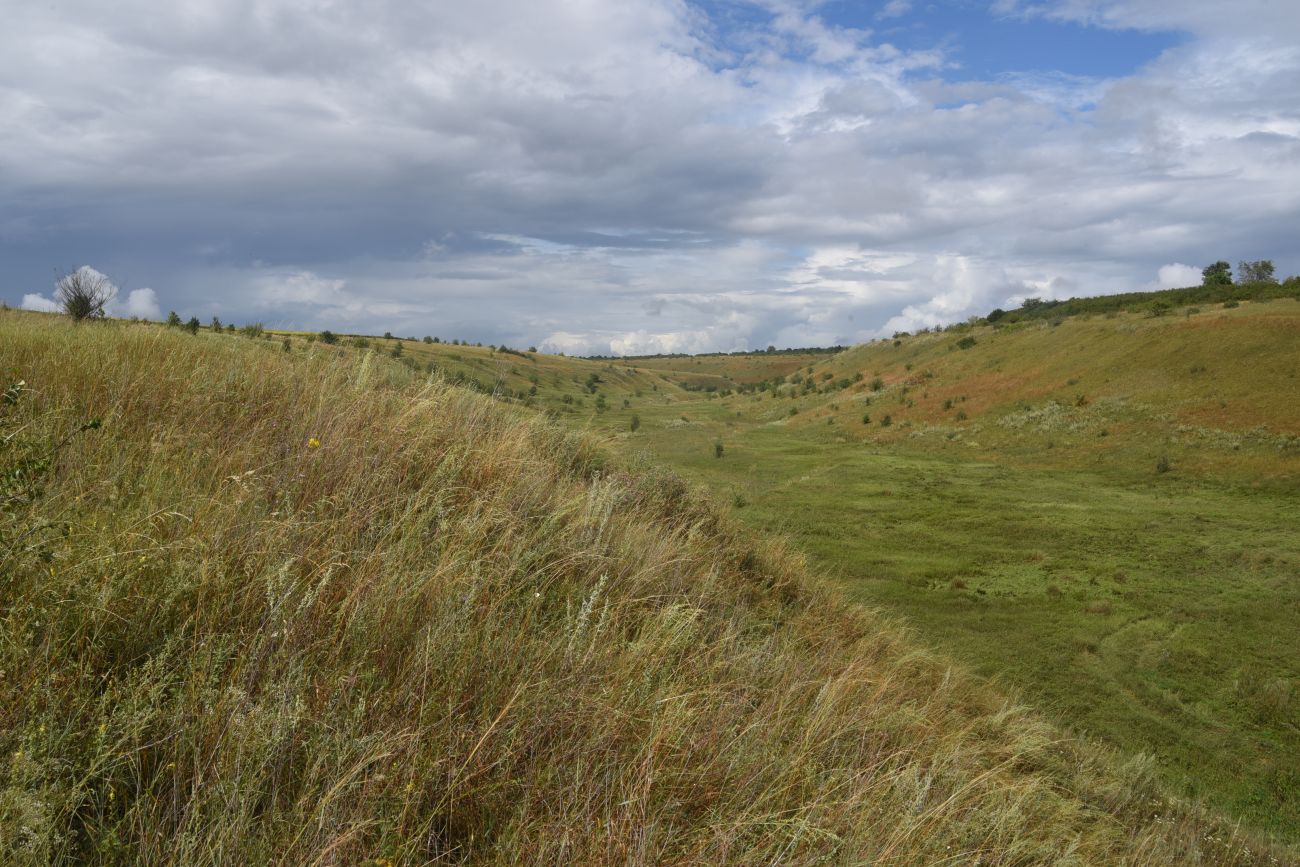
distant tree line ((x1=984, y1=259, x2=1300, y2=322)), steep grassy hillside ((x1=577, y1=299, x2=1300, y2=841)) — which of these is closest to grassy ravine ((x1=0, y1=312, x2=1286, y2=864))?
steep grassy hillside ((x1=577, y1=299, x2=1300, y2=841))

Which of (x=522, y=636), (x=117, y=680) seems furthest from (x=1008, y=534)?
(x=117, y=680)

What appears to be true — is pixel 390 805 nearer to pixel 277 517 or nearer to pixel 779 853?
pixel 779 853

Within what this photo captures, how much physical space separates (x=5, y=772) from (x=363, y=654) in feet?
3.24

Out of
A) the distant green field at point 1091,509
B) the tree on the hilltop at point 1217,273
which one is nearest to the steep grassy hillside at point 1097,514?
the distant green field at point 1091,509

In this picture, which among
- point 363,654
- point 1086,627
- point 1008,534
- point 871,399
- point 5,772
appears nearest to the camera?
point 5,772

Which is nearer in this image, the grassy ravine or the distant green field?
the grassy ravine

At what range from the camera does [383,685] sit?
244 centimetres

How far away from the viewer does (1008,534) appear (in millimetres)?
18578

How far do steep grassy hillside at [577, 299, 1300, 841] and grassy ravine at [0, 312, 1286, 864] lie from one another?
5411 mm

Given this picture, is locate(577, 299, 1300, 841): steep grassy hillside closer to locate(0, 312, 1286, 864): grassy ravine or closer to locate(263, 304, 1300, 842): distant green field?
locate(263, 304, 1300, 842): distant green field

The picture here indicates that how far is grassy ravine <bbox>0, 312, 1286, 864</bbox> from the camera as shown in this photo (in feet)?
6.45

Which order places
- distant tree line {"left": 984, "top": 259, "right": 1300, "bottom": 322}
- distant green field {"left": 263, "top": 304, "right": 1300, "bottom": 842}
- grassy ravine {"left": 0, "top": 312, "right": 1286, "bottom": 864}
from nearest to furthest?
grassy ravine {"left": 0, "top": 312, "right": 1286, "bottom": 864} → distant green field {"left": 263, "top": 304, "right": 1300, "bottom": 842} → distant tree line {"left": 984, "top": 259, "right": 1300, "bottom": 322}

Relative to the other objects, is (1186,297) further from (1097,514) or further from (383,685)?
(383,685)

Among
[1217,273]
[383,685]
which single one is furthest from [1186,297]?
[383,685]
